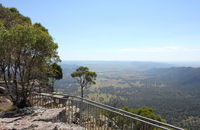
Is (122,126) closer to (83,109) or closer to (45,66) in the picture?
(83,109)

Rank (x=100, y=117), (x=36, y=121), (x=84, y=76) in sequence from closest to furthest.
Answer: (x=36, y=121), (x=100, y=117), (x=84, y=76)

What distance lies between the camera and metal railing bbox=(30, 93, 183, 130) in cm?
367

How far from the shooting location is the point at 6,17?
1233cm

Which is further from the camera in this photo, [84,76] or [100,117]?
[84,76]

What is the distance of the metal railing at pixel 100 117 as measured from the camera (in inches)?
144

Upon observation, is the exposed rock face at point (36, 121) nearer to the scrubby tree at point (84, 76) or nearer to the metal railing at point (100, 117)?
the metal railing at point (100, 117)

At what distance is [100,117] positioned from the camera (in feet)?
17.5

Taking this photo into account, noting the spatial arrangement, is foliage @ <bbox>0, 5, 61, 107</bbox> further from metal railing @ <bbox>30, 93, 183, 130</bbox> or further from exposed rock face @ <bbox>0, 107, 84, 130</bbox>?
exposed rock face @ <bbox>0, 107, 84, 130</bbox>

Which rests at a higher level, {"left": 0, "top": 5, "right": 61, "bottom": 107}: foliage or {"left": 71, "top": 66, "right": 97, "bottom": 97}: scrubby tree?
{"left": 0, "top": 5, "right": 61, "bottom": 107}: foliage

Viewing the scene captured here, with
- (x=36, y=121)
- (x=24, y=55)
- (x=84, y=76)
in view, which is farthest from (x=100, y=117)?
(x=84, y=76)

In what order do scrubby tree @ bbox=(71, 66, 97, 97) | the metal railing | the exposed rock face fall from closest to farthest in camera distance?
the metal railing → the exposed rock face → scrubby tree @ bbox=(71, 66, 97, 97)

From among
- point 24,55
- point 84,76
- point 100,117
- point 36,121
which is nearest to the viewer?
point 36,121

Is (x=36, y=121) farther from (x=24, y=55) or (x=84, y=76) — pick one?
(x=84, y=76)

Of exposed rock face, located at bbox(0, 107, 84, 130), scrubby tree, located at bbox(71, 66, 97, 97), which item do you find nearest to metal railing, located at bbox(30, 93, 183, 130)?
exposed rock face, located at bbox(0, 107, 84, 130)
